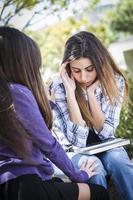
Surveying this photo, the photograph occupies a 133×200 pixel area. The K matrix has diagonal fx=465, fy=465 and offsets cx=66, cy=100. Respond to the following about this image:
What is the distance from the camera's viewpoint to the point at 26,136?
2.30 m

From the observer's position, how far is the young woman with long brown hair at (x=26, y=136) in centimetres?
226

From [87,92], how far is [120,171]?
0.69 metres

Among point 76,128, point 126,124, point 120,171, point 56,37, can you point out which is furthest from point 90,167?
point 56,37

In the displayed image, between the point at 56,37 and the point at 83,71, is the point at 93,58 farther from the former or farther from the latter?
the point at 56,37

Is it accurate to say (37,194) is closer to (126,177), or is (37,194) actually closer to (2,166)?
(2,166)

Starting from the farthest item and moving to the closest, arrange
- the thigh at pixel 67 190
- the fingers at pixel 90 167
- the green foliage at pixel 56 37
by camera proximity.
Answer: the green foliage at pixel 56 37
the fingers at pixel 90 167
the thigh at pixel 67 190

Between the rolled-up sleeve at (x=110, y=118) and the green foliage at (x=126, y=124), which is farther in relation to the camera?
the green foliage at (x=126, y=124)

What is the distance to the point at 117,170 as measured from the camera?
288 centimetres

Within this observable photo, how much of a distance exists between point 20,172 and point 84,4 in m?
5.72

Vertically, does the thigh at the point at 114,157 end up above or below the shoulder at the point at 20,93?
below

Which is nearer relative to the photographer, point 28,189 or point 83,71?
point 28,189

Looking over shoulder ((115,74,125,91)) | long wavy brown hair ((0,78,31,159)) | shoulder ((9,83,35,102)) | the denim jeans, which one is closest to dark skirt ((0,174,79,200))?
long wavy brown hair ((0,78,31,159))

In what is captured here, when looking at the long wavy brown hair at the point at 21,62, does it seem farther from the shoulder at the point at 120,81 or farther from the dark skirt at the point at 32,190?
the shoulder at the point at 120,81

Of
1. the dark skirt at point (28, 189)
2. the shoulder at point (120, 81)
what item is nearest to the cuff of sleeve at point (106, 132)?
the shoulder at point (120, 81)
